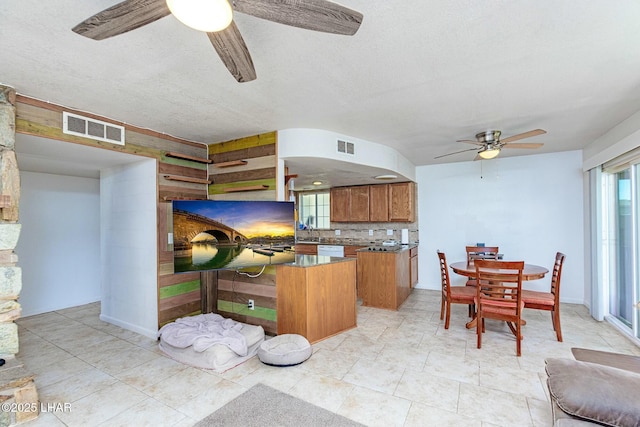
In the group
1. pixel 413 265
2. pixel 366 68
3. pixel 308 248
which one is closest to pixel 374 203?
pixel 413 265

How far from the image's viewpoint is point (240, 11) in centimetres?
122

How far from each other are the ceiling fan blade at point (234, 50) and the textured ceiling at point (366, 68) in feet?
0.78

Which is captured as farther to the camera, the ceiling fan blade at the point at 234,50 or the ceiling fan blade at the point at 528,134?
the ceiling fan blade at the point at 528,134

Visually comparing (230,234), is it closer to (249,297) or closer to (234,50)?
(249,297)

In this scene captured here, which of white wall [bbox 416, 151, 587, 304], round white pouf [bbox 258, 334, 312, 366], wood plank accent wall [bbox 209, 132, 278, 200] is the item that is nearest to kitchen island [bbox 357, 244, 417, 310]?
white wall [bbox 416, 151, 587, 304]

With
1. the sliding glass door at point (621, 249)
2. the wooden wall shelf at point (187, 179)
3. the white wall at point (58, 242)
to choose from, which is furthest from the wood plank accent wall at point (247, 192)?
the sliding glass door at point (621, 249)

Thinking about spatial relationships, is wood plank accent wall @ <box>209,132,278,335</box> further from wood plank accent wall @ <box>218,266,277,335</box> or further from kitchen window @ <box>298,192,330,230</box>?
kitchen window @ <box>298,192,330,230</box>

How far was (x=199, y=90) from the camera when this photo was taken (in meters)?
2.46

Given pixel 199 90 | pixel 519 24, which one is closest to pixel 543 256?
pixel 519 24

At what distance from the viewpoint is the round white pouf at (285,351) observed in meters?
2.76

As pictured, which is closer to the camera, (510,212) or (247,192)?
(247,192)

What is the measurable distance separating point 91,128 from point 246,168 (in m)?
1.60

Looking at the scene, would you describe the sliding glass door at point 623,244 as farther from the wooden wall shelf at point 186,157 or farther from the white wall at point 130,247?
the white wall at point 130,247

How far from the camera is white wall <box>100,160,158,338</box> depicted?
3609mm
